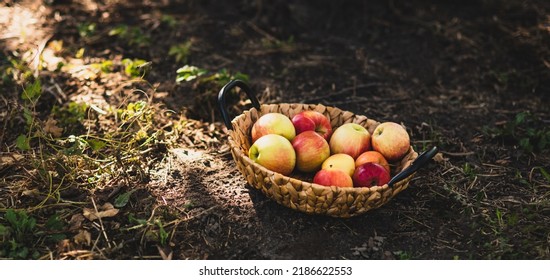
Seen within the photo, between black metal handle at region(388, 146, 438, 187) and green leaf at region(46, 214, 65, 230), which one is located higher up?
black metal handle at region(388, 146, 438, 187)

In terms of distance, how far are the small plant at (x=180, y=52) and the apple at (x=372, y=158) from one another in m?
2.21

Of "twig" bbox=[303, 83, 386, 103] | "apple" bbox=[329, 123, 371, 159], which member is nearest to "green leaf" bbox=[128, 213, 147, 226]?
"apple" bbox=[329, 123, 371, 159]

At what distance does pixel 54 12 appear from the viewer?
5363 mm

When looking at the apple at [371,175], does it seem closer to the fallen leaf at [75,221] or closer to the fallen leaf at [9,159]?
the fallen leaf at [75,221]

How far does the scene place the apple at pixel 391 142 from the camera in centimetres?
275

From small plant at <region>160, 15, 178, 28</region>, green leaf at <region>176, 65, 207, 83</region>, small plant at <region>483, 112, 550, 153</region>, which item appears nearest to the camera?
small plant at <region>483, 112, 550, 153</region>

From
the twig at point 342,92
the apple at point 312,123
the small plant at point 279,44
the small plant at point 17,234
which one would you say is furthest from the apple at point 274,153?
the small plant at point 279,44

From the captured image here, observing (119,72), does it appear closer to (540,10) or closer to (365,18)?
(365,18)

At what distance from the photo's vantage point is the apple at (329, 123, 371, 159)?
2801 mm

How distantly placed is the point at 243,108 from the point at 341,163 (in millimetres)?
1266

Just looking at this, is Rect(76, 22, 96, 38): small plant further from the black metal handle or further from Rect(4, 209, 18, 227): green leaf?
the black metal handle

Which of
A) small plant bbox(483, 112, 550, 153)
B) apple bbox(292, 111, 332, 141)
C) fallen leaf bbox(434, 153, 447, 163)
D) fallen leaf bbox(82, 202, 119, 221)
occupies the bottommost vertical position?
fallen leaf bbox(82, 202, 119, 221)

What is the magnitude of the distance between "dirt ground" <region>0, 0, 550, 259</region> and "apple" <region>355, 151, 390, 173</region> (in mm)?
281
